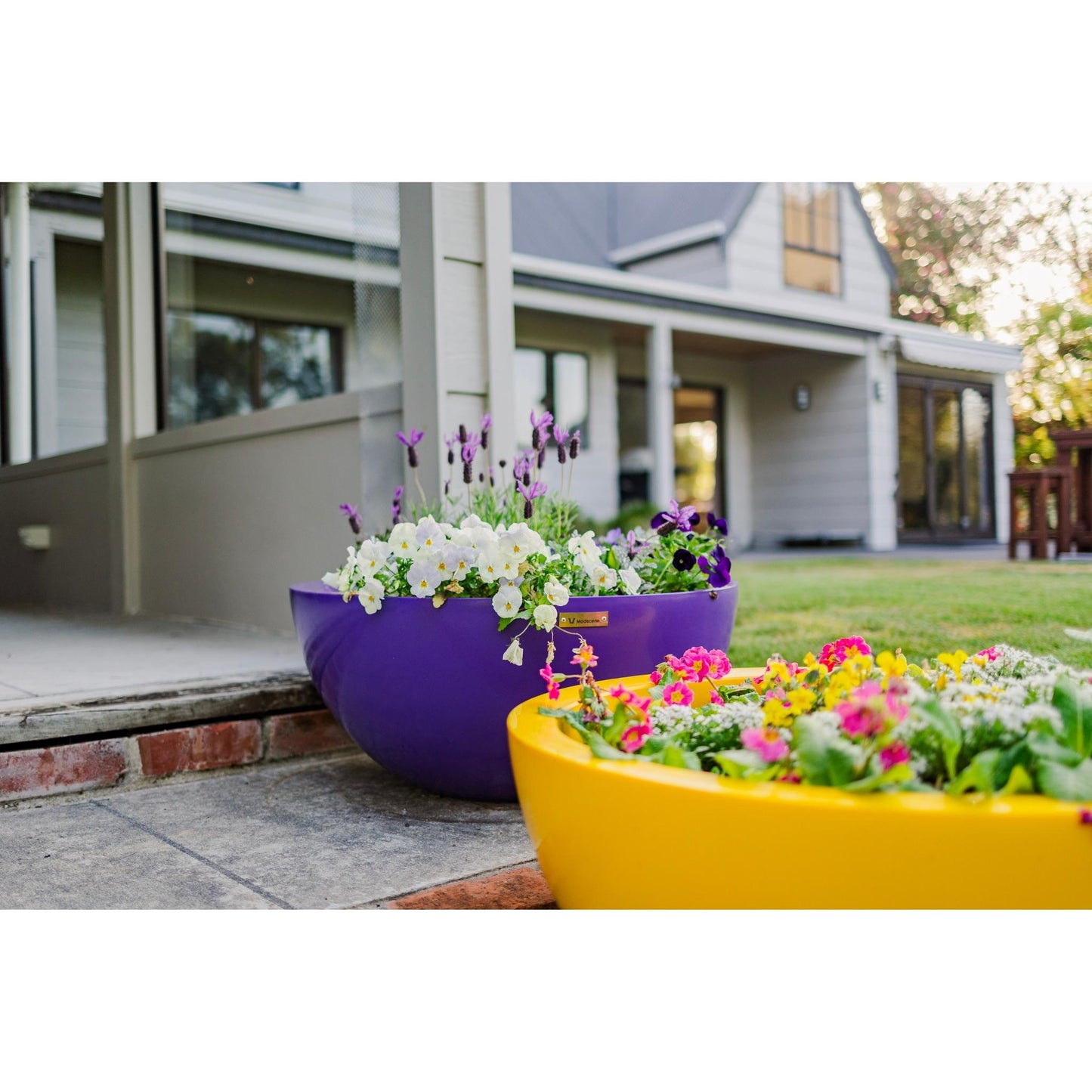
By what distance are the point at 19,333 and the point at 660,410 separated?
174 inches

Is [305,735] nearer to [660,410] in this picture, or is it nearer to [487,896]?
[487,896]

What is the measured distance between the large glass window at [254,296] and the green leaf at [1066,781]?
324 cm

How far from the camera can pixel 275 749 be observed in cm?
218

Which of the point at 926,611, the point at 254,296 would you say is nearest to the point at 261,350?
the point at 254,296

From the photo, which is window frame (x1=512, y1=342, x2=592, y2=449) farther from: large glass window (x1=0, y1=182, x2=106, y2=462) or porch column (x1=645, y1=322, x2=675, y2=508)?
large glass window (x1=0, y1=182, x2=106, y2=462)

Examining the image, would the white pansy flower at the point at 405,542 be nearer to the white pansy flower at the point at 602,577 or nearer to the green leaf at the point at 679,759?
the white pansy flower at the point at 602,577

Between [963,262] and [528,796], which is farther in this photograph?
[963,262]

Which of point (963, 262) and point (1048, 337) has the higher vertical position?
point (963, 262)

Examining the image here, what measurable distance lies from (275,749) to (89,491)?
265 cm

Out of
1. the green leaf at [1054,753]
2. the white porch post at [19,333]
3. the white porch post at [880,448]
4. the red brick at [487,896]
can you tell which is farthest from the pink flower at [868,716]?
the white porch post at [880,448]

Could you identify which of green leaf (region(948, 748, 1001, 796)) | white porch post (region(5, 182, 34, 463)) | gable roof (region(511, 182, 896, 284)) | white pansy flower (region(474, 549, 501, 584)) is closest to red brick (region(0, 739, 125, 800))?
white pansy flower (region(474, 549, 501, 584))
